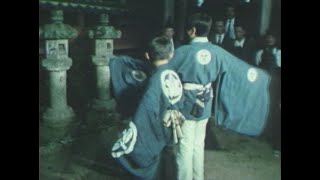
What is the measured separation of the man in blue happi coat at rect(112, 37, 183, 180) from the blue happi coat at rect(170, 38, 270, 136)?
0.08 m

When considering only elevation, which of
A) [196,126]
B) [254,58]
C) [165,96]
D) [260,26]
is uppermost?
[260,26]

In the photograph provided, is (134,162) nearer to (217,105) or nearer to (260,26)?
(217,105)

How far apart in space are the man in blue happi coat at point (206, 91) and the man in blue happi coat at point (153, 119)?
0.22 ft

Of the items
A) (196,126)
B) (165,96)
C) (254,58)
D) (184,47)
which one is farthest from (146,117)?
(254,58)

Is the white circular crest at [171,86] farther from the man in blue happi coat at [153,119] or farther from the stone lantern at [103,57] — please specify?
the stone lantern at [103,57]

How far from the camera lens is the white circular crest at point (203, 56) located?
2.87 m

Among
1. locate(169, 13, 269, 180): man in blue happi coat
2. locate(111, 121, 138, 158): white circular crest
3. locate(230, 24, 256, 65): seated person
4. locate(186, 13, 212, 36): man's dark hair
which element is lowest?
locate(111, 121, 138, 158): white circular crest

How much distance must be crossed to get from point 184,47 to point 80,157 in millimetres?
1085

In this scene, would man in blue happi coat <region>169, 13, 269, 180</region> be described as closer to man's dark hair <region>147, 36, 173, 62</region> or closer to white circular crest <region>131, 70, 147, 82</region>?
man's dark hair <region>147, 36, 173, 62</region>

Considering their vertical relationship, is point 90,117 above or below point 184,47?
below

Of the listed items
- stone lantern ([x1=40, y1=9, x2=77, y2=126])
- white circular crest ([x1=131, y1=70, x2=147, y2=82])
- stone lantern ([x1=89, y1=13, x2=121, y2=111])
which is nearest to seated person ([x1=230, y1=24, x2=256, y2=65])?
white circular crest ([x1=131, y1=70, x2=147, y2=82])

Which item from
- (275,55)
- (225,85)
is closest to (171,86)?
(225,85)

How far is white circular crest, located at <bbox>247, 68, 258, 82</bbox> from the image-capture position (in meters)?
3.03

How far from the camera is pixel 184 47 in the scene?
2867 mm
